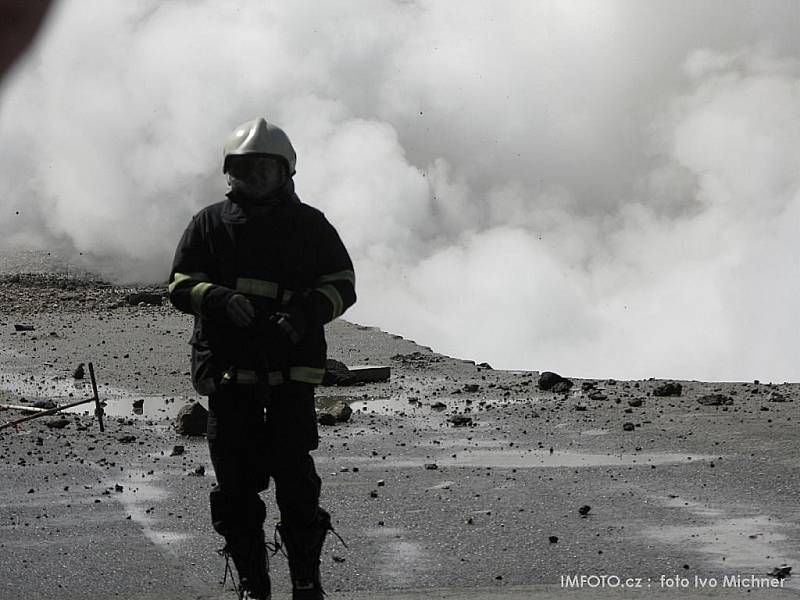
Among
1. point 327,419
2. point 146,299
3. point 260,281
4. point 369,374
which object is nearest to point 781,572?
→ point 260,281

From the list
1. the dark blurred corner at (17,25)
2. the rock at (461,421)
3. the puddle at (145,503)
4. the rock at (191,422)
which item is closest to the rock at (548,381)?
the rock at (461,421)

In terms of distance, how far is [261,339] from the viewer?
4.57 meters

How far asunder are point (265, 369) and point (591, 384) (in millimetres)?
7700

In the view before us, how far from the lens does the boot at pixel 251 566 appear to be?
185 inches

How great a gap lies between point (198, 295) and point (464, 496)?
3175 millimetres

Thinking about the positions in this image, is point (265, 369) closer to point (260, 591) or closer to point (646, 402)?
point (260, 591)

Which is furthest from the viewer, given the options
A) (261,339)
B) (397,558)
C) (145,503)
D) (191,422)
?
(191,422)

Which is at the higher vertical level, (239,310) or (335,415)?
(239,310)

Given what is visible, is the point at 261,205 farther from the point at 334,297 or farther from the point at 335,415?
the point at 335,415

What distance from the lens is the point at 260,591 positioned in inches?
186

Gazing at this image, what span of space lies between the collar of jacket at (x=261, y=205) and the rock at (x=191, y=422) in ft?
17.1

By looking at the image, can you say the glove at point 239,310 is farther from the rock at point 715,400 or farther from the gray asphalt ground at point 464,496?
the rock at point 715,400

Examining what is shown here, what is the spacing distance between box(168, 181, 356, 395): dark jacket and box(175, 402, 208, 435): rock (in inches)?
199

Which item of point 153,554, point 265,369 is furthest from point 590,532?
point 265,369
